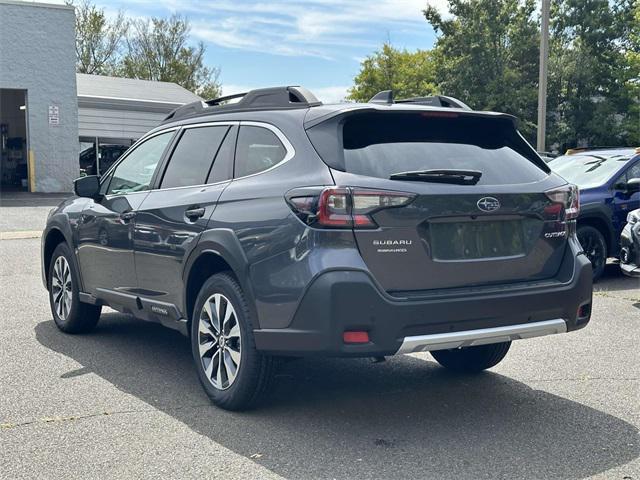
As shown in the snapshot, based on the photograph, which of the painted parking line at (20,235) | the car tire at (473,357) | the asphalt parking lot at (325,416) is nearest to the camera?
the asphalt parking lot at (325,416)

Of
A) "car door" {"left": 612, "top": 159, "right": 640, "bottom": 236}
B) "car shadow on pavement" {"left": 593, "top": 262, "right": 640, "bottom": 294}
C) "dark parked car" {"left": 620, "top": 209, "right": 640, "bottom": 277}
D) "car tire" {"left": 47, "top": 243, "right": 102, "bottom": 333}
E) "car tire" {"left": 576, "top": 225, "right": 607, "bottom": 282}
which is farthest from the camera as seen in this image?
"car door" {"left": 612, "top": 159, "right": 640, "bottom": 236}

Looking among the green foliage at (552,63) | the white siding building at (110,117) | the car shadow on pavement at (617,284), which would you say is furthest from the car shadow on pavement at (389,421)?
the green foliage at (552,63)

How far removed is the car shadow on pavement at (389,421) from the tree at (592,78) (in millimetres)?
37541

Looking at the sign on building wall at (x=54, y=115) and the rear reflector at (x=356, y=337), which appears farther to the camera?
the sign on building wall at (x=54, y=115)

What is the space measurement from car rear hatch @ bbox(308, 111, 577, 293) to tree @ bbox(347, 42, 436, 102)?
45996 mm

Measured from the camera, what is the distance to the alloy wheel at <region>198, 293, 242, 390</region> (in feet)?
15.2

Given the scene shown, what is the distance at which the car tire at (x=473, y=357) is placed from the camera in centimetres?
550

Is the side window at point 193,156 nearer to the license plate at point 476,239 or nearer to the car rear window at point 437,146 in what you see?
the car rear window at point 437,146

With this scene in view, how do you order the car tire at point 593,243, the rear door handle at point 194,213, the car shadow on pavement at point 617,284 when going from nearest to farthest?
the rear door handle at point 194,213
the car shadow on pavement at point 617,284
the car tire at point 593,243

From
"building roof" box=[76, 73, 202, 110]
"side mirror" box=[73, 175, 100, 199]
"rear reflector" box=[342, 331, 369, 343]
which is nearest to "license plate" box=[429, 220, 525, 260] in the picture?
"rear reflector" box=[342, 331, 369, 343]

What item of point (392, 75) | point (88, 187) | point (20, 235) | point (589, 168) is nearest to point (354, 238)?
point (88, 187)

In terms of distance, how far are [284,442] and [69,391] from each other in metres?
1.71

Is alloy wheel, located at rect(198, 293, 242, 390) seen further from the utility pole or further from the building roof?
the building roof

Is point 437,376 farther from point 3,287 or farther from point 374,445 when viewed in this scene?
point 3,287
